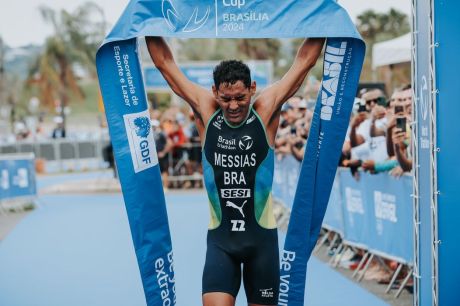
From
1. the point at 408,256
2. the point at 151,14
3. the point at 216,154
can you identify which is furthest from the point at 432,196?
the point at 151,14

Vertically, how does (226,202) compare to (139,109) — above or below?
below

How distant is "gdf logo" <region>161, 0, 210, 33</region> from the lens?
502cm

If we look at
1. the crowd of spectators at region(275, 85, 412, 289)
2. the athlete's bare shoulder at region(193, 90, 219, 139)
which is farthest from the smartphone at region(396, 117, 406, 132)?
the athlete's bare shoulder at region(193, 90, 219, 139)

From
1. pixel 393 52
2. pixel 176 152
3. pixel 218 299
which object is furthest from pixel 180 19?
pixel 176 152

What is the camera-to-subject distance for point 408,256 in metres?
7.70

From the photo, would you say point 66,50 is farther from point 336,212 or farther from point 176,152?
point 336,212

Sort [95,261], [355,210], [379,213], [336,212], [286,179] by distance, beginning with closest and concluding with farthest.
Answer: [379,213] → [355,210] → [336,212] → [95,261] → [286,179]

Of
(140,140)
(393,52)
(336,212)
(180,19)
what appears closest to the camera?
(180,19)

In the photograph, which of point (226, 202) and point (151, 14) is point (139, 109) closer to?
point (151, 14)

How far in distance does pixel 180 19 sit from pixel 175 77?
438 millimetres

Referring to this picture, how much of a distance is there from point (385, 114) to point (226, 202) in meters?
4.86

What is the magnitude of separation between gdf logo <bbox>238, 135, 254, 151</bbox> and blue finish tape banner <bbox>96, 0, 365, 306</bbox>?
70cm

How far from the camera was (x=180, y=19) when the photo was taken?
5.05 meters

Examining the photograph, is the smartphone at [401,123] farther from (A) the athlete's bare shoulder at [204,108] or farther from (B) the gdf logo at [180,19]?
(A) the athlete's bare shoulder at [204,108]
